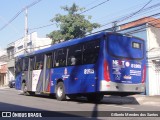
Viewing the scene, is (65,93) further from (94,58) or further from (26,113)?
(26,113)

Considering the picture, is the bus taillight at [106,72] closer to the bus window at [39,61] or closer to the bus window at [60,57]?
the bus window at [60,57]

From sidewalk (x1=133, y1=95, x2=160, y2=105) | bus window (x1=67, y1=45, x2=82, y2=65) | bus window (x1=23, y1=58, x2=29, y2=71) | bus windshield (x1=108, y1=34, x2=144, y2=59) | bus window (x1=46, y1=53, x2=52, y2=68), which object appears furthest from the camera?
bus window (x1=23, y1=58, x2=29, y2=71)

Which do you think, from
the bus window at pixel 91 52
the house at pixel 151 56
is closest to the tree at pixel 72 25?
the house at pixel 151 56

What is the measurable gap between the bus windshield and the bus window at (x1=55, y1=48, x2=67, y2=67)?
364 cm

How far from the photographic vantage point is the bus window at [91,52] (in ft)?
52.4

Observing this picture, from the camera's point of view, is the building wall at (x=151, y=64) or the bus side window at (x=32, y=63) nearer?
the bus side window at (x=32, y=63)

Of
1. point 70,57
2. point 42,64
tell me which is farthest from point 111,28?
point 70,57

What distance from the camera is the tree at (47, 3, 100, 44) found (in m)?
31.0

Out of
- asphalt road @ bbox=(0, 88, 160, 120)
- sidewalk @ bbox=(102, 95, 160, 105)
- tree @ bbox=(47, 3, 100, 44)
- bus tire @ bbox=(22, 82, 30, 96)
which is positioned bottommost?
sidewalk @ bbox=(102, 95, 160, 105)

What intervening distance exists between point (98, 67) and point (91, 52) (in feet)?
3.09

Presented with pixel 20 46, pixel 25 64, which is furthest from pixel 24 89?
pixel 20 46

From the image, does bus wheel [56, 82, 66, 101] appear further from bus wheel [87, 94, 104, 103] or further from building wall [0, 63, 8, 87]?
building wall [0, 63, 8, 87]

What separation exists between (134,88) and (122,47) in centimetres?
210

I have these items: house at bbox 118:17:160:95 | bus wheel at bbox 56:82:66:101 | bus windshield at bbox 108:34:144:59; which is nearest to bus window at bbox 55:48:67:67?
bus wheel at bbox 56:82:66:101
